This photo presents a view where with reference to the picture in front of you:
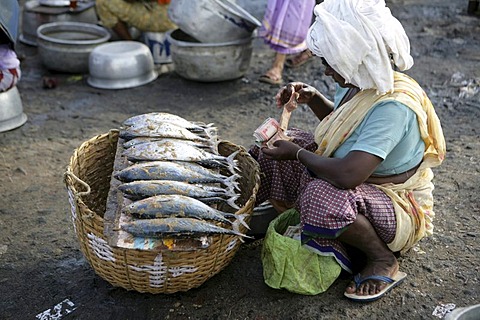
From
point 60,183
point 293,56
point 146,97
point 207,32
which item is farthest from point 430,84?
point 60,183

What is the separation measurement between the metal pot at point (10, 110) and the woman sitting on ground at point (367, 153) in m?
2.94

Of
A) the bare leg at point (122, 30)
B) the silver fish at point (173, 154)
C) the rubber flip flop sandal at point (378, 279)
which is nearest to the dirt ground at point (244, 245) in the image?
the rubber flip flop sandal at point (378, 279)

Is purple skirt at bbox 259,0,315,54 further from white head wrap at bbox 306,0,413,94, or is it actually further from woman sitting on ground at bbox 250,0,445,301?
white head wrap at bbox 306,0,413,94

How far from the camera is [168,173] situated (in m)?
3.09

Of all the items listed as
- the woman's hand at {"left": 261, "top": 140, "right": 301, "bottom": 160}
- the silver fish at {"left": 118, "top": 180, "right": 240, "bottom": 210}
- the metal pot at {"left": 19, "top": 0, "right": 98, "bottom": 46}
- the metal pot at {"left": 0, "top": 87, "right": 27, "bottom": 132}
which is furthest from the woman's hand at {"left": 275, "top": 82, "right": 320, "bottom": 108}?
the metal pot at {"left": 19, "top": 0, "right": 98, "bottom": 46}

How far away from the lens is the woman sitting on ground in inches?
114

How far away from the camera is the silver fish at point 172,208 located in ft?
9.29

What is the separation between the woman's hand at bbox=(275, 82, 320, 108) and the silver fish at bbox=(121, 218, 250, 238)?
1.12m

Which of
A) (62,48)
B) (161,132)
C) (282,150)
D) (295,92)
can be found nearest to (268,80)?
(62,48)

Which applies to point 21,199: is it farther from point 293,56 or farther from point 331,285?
point 293,56

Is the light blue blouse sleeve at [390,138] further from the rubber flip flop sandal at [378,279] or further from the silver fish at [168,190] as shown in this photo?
the silver fish at [168,190]

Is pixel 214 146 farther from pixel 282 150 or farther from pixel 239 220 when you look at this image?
pixel 239 220

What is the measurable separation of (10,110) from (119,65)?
1280 millimetres

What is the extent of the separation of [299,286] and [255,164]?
732mm
